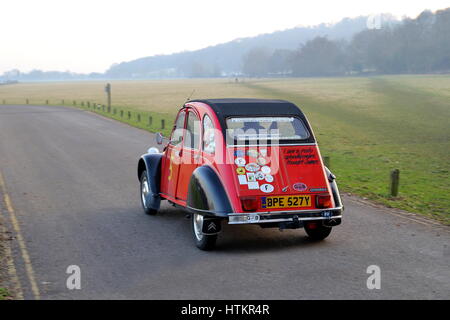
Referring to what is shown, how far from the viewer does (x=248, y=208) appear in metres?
7.95

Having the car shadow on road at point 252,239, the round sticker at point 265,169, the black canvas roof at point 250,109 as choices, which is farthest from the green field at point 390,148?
the round sticker at point 265,169

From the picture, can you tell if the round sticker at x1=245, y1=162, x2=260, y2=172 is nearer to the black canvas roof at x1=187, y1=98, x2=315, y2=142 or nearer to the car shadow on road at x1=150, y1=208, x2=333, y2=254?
the black canvas roof at x1=187, y1=98, x2=315, y2=142

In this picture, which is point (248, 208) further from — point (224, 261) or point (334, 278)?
point (334, 278)

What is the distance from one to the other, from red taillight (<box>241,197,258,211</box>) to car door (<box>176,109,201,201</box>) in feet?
4.13

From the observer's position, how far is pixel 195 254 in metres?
8.18

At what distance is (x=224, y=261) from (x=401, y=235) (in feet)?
10.1

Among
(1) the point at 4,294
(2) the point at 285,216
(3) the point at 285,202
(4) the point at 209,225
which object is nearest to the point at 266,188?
(3) the point at 285,202

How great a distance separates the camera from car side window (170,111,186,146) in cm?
994

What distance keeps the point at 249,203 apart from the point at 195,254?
1.03 m

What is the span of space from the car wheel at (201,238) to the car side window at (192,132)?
116 cm

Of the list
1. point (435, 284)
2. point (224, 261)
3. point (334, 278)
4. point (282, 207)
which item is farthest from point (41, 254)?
point (435, 284)

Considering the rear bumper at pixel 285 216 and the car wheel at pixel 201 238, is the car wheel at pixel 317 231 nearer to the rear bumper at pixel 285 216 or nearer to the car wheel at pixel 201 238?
the rear bumper at pixel 285 216

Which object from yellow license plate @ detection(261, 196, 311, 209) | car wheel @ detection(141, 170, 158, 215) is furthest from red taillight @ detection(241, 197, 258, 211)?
car wheel @ detection(141, 170, 158, 215)

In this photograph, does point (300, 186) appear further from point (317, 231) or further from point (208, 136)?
point (208, 136)
